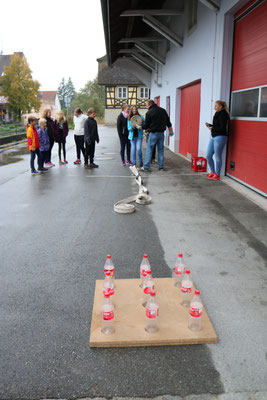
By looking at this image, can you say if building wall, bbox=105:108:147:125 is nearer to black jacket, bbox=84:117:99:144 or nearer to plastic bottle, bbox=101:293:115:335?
black jacket, bbox=84:117:99:144

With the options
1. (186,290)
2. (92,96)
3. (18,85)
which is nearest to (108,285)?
(186,290)

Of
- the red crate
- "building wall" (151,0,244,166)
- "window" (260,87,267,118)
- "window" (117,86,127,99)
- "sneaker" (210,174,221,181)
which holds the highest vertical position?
"window" (117,86,127,99)

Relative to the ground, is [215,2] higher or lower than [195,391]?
higher

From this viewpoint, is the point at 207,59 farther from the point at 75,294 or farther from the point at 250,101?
the point at 75,294

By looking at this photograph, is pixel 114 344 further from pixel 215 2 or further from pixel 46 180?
pixel 215 2

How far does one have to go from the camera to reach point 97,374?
8.54 ft

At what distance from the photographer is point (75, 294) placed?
3766 millimetres

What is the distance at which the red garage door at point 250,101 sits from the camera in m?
7.64

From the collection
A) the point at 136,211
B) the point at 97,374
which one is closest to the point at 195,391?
the point at 97,374

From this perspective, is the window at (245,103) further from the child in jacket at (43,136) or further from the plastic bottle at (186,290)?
the plastic bottle at (186,290)

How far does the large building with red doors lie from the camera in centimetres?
788

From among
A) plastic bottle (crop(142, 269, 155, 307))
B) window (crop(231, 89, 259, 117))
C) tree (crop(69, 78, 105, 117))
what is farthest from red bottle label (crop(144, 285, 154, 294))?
tree (crop(69, 78, 105, 117))

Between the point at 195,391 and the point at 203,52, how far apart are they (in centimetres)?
1111

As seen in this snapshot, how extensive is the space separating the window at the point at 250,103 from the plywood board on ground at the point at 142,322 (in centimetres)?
532
